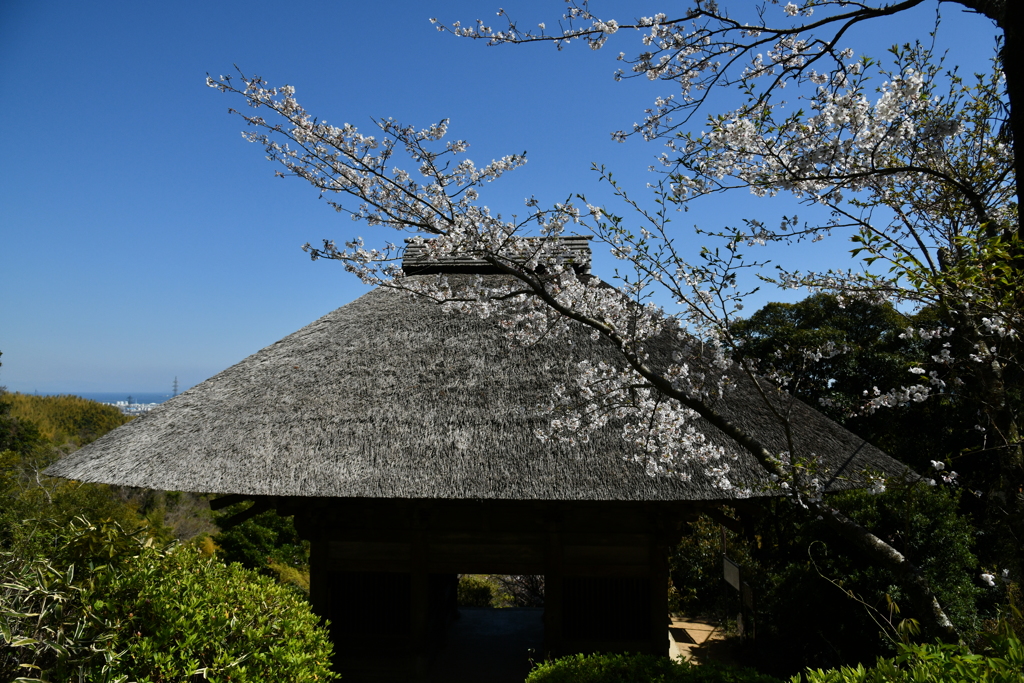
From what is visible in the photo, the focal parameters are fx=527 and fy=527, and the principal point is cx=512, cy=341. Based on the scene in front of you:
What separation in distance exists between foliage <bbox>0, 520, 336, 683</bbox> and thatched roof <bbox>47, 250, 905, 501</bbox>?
4.80ft

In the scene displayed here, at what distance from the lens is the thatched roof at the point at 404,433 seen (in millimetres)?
4418

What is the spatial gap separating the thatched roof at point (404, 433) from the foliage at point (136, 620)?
1.46 metres

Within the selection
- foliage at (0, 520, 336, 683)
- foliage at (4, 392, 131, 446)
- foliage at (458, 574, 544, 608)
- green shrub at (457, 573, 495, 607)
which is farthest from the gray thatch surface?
foliage at (4, 392, 131, 446)

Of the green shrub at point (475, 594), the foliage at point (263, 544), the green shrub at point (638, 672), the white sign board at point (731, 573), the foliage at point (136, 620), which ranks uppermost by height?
the foliage at point (136, 620)

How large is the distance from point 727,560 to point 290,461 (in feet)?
18.7

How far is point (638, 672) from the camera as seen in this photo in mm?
3158

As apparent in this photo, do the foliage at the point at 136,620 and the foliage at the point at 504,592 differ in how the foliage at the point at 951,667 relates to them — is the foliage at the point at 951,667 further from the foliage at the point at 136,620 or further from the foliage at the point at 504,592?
the foliage at the point at 504,592

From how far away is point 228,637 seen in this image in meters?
2.76

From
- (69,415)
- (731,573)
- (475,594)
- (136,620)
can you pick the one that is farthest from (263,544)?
(69,415)

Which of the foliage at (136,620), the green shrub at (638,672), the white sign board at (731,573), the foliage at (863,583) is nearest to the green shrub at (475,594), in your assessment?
the white sign board at (731,573)

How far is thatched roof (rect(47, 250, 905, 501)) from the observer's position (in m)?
4.42

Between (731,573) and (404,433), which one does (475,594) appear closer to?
(731,573)

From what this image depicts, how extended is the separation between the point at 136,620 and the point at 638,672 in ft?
8.95

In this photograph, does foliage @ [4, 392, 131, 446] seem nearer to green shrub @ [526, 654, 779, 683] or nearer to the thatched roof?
the thatched roof
